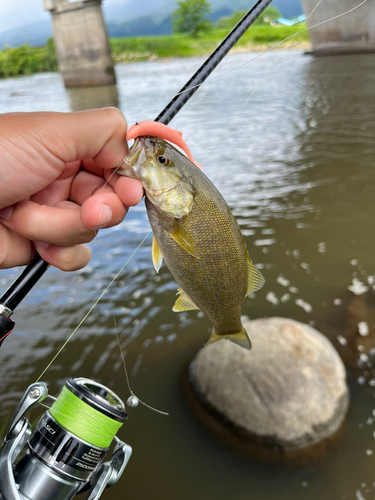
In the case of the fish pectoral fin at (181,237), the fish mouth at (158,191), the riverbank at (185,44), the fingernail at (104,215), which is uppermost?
the fish mouth at (158,191)

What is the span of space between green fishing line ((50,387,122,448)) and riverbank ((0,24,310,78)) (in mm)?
34705

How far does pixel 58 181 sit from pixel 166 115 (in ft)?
1.84

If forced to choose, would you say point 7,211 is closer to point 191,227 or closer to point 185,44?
point 191,227

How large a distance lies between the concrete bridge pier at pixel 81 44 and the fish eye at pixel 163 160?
95.8ft

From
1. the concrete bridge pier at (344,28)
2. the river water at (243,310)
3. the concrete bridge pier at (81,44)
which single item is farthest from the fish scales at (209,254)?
the concrete bridge pier at (81,44)

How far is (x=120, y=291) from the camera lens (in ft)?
16.0

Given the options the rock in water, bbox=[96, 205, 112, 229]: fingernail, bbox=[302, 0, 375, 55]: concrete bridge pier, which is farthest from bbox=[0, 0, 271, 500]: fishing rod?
bbox=[302, 0, 375, 55]: concrete bridge pier

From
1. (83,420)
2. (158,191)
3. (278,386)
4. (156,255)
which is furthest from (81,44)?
(83,420)

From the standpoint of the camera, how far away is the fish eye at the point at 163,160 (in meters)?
1.53

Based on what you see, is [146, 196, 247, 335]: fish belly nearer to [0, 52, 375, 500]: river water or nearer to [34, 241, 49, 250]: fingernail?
[34, 241, 49, 250]: fingernail

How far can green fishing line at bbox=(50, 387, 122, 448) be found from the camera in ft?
4.64

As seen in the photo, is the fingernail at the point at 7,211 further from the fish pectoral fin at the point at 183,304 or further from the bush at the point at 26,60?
the bush at the point at 26,60

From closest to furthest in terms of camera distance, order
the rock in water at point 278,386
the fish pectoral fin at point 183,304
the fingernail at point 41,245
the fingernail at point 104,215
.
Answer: the fingernail at point 104,215
the fish pectoral fin at point 183,304
the fingernail at point 41,245
the rock in water at point 278,386

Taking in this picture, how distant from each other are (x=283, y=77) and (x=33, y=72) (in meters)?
28.2
